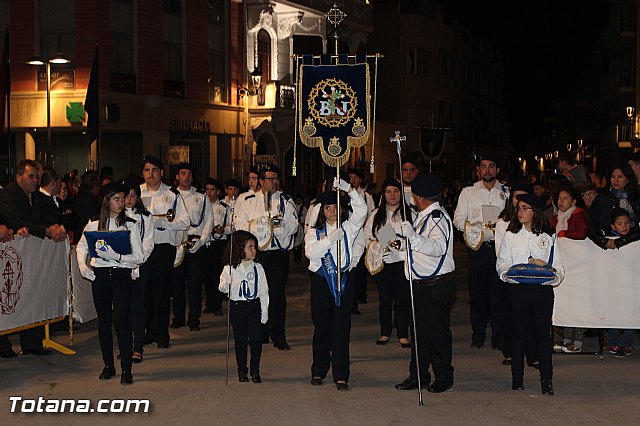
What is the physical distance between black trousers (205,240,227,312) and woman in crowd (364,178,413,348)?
3.67 metres

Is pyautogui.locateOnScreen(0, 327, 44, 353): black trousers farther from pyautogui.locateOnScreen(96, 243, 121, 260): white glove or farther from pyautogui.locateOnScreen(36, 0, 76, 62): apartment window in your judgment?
pyautogui.locateOnScreen(36, 0, 76, 62): apartment window

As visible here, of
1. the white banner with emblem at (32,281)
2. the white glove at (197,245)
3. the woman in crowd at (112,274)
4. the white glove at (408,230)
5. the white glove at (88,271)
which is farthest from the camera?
the white glove at (197,245)

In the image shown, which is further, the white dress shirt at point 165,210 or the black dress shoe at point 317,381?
the white dress shirt at point 165,210

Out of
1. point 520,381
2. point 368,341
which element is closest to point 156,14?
point 368,341

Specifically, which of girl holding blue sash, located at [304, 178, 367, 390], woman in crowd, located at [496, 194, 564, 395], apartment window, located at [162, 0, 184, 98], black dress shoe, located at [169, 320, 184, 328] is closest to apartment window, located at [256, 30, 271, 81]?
apartment window, located at [162, 0, 184, 98]

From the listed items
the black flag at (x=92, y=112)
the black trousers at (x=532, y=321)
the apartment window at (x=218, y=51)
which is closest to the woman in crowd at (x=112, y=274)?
the black trousers at (x=532, y=321)

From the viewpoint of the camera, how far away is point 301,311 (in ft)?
53.4

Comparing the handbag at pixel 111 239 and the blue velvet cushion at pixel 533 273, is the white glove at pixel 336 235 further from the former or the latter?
the handbag at pixel 111 239

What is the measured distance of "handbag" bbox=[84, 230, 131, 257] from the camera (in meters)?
10.3

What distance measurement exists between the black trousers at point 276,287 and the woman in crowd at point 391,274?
118 cm

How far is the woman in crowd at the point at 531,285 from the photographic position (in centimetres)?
985

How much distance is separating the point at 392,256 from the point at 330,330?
2.80 meters

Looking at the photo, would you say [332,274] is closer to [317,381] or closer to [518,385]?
[317,381]

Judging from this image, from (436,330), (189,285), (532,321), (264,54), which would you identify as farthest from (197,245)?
(264,54)
